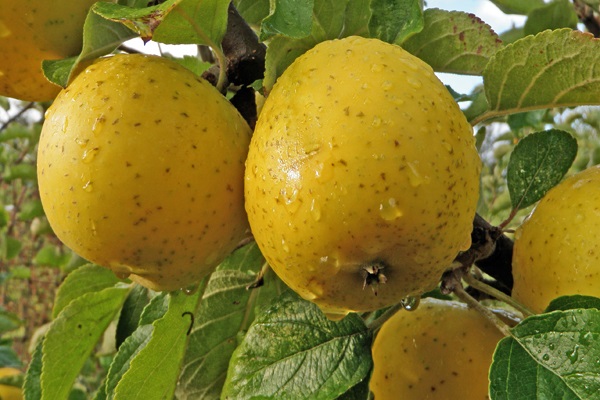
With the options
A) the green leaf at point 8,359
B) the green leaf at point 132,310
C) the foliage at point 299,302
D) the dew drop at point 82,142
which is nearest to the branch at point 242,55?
the foliage at point 299,302

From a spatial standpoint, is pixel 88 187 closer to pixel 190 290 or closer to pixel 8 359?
pixel 190 290

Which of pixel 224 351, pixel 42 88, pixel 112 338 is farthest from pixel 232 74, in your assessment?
pixel 112 338

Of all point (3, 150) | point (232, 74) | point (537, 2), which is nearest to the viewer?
point (232, 74)

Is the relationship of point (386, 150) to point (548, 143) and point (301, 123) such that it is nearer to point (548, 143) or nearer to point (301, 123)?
point (301, 123)

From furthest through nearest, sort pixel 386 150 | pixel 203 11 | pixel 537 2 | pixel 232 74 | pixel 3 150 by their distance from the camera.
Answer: pixel 3 150 → pixel 537 2 → pixel 232 74 → pixel 203 11 → pixel 386 150

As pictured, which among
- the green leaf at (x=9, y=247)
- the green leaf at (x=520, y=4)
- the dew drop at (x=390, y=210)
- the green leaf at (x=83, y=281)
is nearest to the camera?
the dew drop at (x=390, y=210)

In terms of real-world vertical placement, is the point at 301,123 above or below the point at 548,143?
above

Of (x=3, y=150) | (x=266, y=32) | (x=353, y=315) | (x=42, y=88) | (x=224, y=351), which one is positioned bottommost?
(x=3, y=150)

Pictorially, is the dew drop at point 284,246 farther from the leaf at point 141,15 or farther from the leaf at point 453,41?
the leaf at point 453,41
